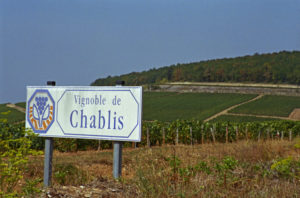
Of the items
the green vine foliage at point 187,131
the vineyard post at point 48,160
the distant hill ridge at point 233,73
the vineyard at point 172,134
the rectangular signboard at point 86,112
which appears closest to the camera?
the rectangular signboard at point 86,112

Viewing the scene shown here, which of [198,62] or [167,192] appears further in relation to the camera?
[198,62]

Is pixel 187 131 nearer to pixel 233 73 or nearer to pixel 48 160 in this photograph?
pixel 48 160

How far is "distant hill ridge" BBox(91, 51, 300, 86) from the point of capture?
108669 mm

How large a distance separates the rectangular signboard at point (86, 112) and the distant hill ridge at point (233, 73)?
288 ft

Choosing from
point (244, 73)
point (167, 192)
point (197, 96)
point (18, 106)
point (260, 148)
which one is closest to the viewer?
point (167, 192)

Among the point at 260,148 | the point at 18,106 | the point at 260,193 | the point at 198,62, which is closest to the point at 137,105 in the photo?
the point at 260,193

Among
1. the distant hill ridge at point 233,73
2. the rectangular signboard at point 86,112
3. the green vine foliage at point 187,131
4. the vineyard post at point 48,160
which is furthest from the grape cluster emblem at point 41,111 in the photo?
the distant hill ridge at point 233,73

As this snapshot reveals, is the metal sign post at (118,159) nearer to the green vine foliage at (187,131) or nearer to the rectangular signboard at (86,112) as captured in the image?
the rectangular signboard at (86,112)

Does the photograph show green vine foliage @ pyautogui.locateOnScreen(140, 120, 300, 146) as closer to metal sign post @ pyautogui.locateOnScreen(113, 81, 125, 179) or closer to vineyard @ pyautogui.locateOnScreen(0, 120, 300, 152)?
vineyard @ pyautogui.locateOnScreen(0, 120, 300, 152)

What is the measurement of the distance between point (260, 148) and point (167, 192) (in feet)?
18.4

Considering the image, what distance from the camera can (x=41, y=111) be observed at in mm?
7629

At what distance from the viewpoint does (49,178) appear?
24.0ft

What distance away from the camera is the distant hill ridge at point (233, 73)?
→ 357ft

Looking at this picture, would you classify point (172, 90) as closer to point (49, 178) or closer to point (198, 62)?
point (198, 62)
